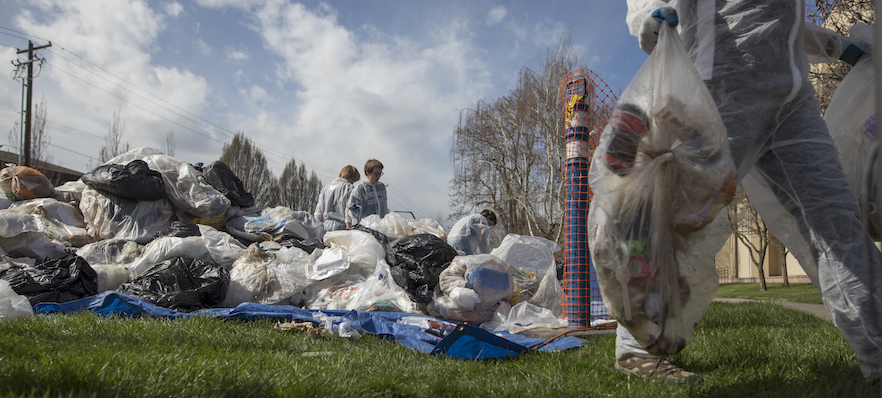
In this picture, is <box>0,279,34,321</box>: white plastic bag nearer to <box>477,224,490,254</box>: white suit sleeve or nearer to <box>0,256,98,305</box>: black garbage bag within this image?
<box>0,256,98,305</box>: black garbage bag

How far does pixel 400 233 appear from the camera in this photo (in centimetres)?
570

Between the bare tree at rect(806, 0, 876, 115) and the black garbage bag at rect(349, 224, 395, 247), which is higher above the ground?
the bare tree at rect(806, 0, 876, 115)

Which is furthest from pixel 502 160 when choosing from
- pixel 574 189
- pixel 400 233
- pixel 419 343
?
pixel 419 343

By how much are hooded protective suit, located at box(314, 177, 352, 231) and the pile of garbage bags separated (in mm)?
176

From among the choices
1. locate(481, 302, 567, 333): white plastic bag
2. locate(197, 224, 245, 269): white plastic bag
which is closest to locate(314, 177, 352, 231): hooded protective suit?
locate(197, 224, 245, 269): white plastic bag

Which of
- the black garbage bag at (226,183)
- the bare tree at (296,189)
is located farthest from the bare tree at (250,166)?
the black garbage bag at (226,183)

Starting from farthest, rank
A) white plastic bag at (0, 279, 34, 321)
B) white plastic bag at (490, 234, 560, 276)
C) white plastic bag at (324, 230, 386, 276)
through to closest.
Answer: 1. white plastic bag at (490, 234, 560, 276)
2. white plastic bag at (324, 230, 386, 276)
3. white plastic bag at (0, 279, 34, 321)

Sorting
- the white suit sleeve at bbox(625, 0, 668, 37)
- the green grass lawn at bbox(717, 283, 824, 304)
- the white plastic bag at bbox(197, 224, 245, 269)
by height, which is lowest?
the green grass lawn at bbox(717, 283, 824, 304)

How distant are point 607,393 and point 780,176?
1.15 meters

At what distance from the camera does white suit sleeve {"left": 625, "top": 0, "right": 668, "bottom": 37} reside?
74.1 inches

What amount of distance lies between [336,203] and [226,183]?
5.49ft

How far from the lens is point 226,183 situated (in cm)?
693

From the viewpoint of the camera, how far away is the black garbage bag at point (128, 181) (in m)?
5.70

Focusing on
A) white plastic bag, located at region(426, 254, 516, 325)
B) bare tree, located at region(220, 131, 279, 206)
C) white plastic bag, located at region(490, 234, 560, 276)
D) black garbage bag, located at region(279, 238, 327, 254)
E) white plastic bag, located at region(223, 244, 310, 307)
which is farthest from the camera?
bare tree, located at region(220, 131, 279, 206)
